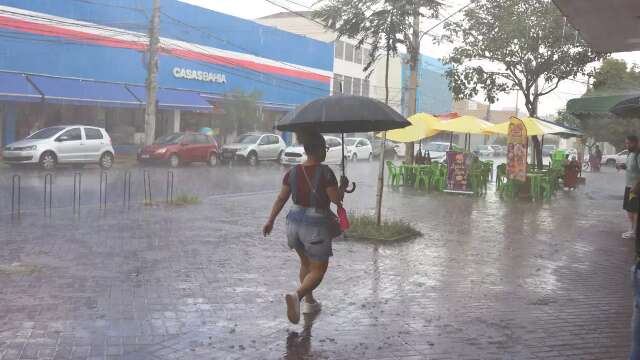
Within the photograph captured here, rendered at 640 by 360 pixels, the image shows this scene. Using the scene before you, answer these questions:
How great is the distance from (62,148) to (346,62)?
30645mm

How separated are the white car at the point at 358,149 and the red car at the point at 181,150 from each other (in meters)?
10.2

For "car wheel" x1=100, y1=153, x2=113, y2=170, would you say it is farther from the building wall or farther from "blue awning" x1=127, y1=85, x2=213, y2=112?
"blue awning" x1=127, y1=85, x2=213, y2=112

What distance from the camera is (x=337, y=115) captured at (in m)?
5.71

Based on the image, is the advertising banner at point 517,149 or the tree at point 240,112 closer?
the advertising banner at point 517,149

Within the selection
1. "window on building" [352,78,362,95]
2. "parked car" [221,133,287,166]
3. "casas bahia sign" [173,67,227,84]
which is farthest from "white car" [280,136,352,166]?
"window on building" [352,78,362,95]

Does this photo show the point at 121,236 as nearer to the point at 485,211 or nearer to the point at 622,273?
the point at 622,273

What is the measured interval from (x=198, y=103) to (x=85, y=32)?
6.33m

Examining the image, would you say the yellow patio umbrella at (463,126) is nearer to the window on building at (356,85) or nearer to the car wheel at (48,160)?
the car wheel at (48,160)

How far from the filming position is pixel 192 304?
5719 millimetres

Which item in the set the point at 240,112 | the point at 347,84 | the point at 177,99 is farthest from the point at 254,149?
the point at 347,84

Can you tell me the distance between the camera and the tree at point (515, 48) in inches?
761

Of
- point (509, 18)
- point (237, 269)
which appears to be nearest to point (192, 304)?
point (237, 269)

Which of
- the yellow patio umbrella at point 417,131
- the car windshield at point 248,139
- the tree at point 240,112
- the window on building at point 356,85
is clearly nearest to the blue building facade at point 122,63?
the tree at point 240,112

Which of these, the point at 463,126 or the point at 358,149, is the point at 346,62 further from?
the point at 463,126
